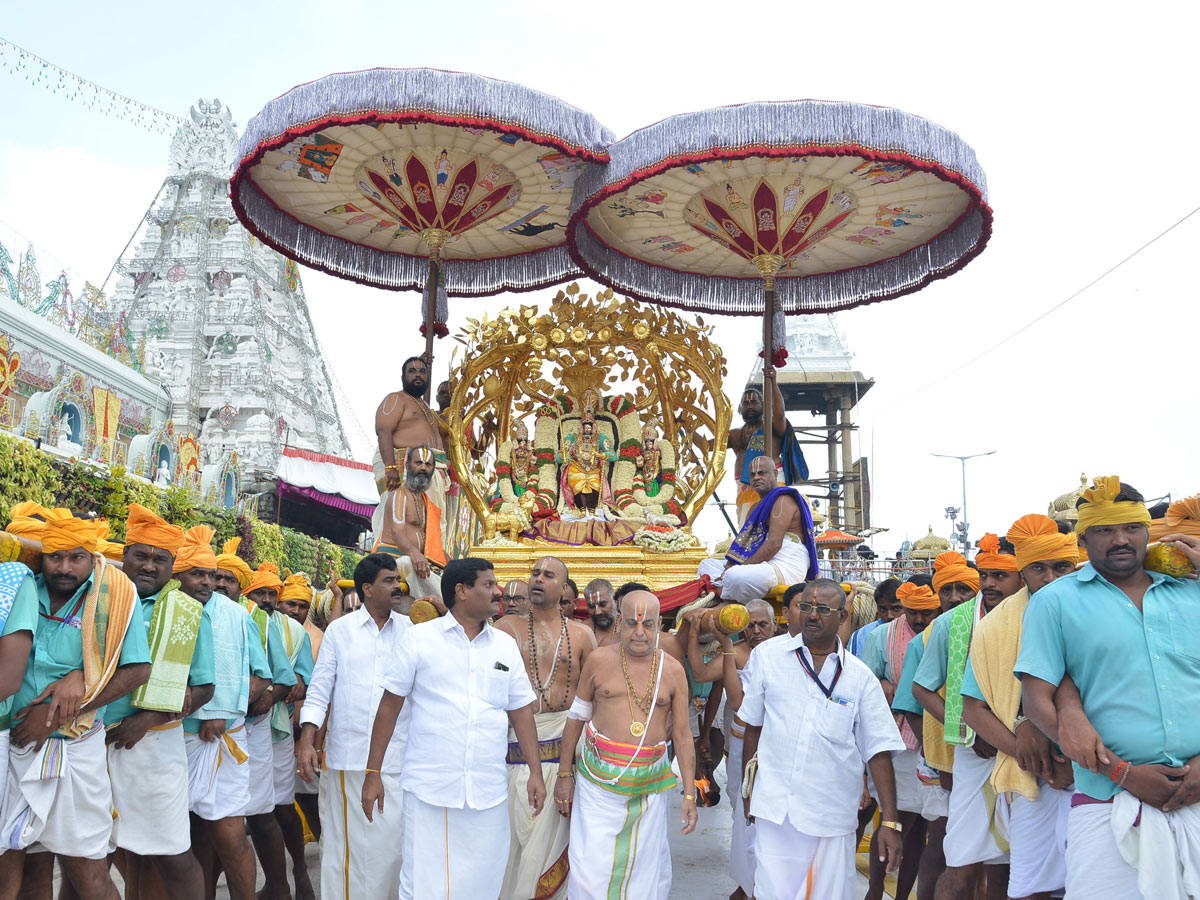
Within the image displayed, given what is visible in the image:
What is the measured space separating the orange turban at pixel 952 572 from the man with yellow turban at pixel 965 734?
16.4 inches

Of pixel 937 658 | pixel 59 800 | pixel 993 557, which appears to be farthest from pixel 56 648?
pixel 993 557

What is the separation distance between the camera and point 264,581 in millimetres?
6262

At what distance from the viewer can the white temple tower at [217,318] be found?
3797 centimetres

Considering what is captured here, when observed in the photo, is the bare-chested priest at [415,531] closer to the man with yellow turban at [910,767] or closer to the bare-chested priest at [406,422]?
the bare-chested priest at [406,422]

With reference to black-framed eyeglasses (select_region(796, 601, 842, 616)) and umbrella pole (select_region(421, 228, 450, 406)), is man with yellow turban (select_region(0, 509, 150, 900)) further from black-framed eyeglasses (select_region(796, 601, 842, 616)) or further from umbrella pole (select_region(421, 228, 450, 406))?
umbrella pole (select_region(421, 228, 450, 406))

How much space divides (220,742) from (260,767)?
0.76 m

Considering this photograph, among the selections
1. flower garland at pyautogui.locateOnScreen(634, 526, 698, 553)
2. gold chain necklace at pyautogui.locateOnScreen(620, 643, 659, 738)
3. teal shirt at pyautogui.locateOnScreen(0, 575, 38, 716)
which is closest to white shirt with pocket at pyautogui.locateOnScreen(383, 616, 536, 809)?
gold chain necklace at pyautogui.locateOnScreen(620, 643, 659, 738)

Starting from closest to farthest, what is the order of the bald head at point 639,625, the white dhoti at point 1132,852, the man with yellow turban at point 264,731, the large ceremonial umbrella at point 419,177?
the white dhoti at point 1132,852
the bald head at point 639,625
the man with yellow turban at point 264,731
the large ceremonial umbrella at point 419,177

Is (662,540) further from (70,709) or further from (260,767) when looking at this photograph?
(70,709)

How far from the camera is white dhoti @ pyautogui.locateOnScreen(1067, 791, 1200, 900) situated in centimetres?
288

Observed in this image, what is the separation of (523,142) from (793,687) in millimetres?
6311

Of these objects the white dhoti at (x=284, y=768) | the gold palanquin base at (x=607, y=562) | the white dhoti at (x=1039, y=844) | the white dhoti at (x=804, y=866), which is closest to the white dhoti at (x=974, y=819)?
the white dhoti at (x=1039, y=844)

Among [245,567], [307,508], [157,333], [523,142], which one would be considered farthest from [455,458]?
[157,333]

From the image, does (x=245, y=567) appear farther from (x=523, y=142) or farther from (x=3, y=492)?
(x=3, y=492)
